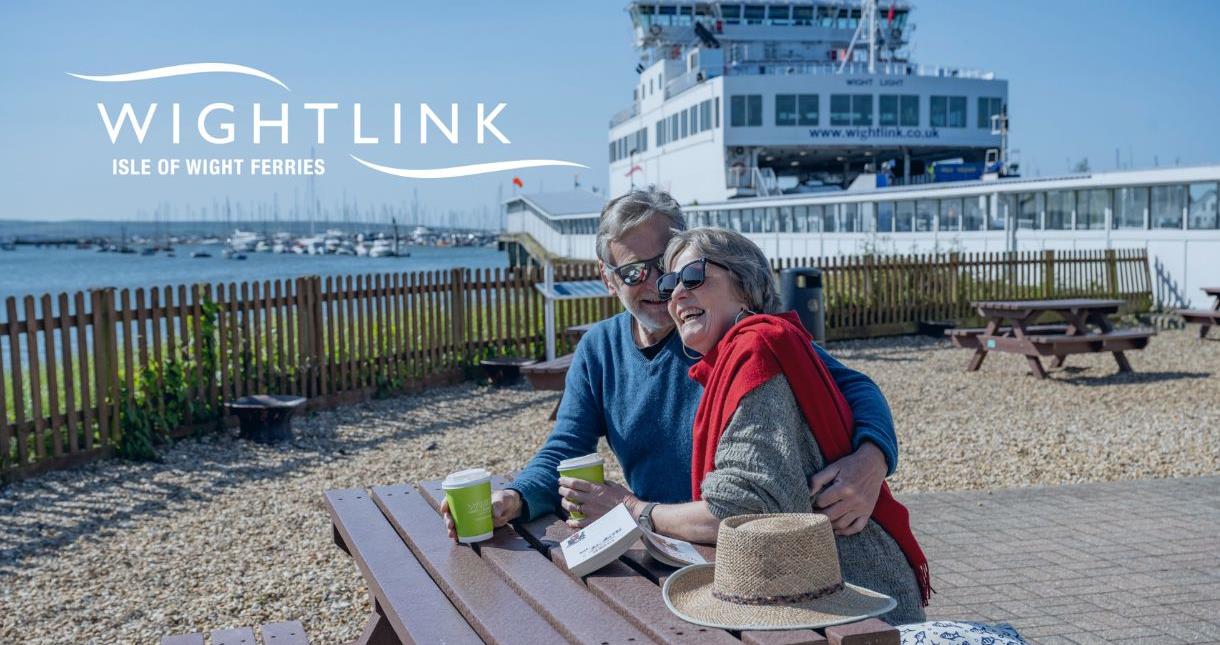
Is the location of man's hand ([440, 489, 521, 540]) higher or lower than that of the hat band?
lower

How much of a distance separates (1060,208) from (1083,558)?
17.8m

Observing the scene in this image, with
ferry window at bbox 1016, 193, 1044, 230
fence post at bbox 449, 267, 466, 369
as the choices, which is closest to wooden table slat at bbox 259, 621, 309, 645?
fence post at bbox 449, 267, 466, 369

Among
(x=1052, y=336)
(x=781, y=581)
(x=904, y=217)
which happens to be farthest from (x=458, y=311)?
(x=904, y=217)

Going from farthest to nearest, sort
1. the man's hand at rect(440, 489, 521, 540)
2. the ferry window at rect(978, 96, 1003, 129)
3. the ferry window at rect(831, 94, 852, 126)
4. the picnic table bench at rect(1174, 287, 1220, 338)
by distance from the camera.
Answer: the ferry window at rect(978, 96, 1003, 129) → the ferry window at rect(831, 94, 852, 126) → the picnic table bench at rect(1174, 287, 1220, 338) → the man's hand at rect(440, 489, 521, 540)

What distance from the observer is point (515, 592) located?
2.41 metres

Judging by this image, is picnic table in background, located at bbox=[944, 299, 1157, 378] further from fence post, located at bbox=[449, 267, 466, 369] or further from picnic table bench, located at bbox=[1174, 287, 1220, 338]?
fence post, located at bbox=[449, 267, 466, 369]

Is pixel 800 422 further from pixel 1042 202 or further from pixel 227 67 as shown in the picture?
pixel 1042 202

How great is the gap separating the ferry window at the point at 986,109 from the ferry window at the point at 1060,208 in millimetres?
25880

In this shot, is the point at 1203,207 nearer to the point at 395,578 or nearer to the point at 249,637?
the point at 249,637

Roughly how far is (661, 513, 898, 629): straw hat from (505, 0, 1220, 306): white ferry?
579 inches

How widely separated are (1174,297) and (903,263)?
479 centimetres

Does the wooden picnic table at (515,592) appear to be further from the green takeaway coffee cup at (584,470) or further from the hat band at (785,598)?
the green takeaway coffee cup at (584,470)

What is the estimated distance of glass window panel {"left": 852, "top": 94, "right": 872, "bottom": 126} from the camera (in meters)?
44.4

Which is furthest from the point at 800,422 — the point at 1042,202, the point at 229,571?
the point at 1042,202
